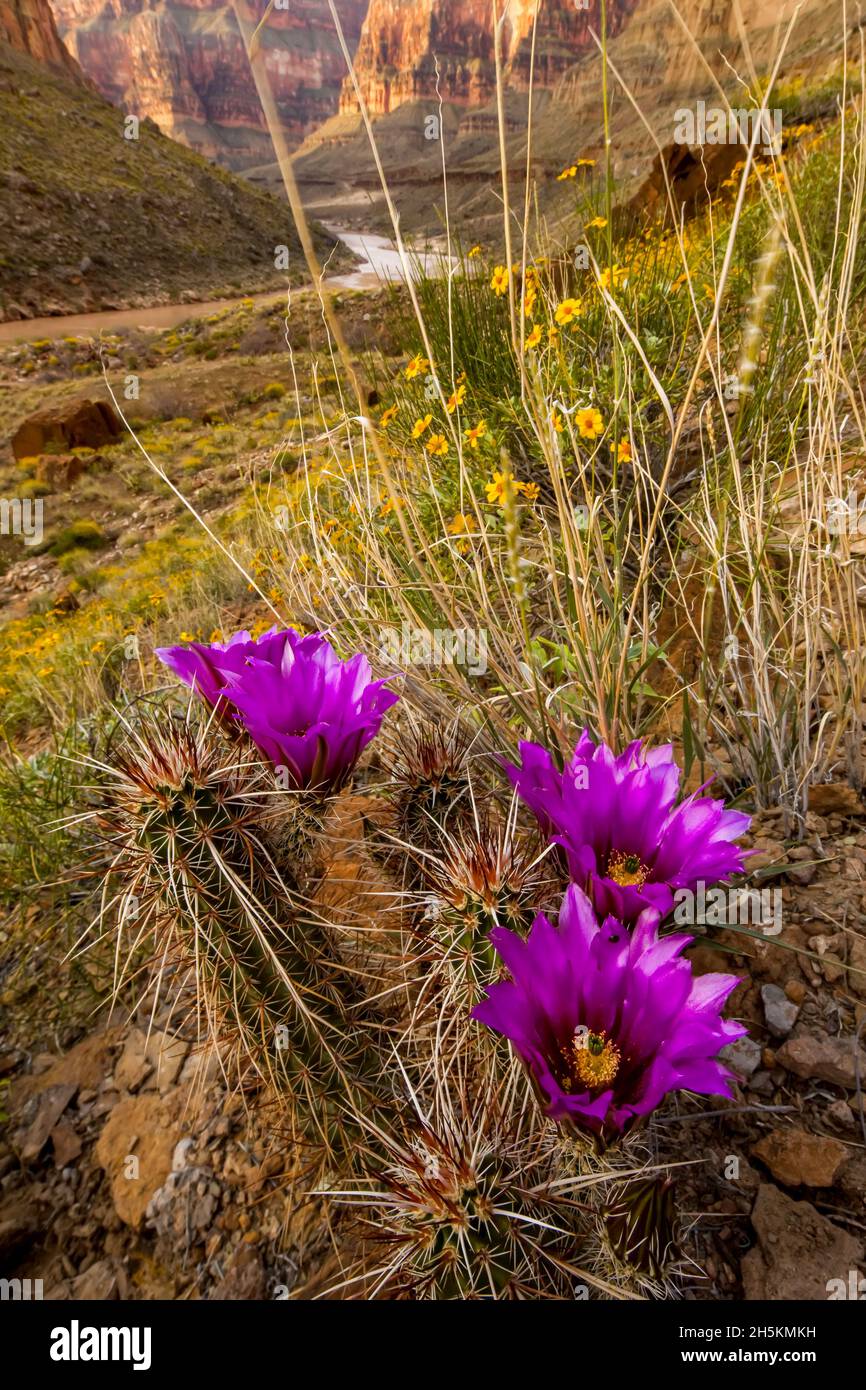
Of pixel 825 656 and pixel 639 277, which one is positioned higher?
pixel 639 277

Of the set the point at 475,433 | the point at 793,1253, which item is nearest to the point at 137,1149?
the point at 793,1253

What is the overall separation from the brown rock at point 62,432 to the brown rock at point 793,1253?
45.0ft

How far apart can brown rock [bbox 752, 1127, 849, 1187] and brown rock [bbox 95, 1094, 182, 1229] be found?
101 centimetres

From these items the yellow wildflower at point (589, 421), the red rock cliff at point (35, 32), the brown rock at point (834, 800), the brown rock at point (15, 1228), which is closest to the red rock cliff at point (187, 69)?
the red rock cliff at point (35, 32)

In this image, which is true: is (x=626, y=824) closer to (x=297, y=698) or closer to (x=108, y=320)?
(x=297, y=698)

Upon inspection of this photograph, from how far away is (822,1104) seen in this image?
3.71ft

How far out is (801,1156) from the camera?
3.53ft

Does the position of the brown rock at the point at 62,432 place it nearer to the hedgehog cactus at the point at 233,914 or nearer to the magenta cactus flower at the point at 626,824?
the hedgehog cactus at the point at 233,914

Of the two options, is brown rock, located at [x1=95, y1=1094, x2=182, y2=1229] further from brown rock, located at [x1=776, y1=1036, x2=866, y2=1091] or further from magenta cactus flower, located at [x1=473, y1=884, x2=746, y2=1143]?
brown rock, located at [x1=776, y1=1036, x2=866, y2=1091]

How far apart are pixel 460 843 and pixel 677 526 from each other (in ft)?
5.37
